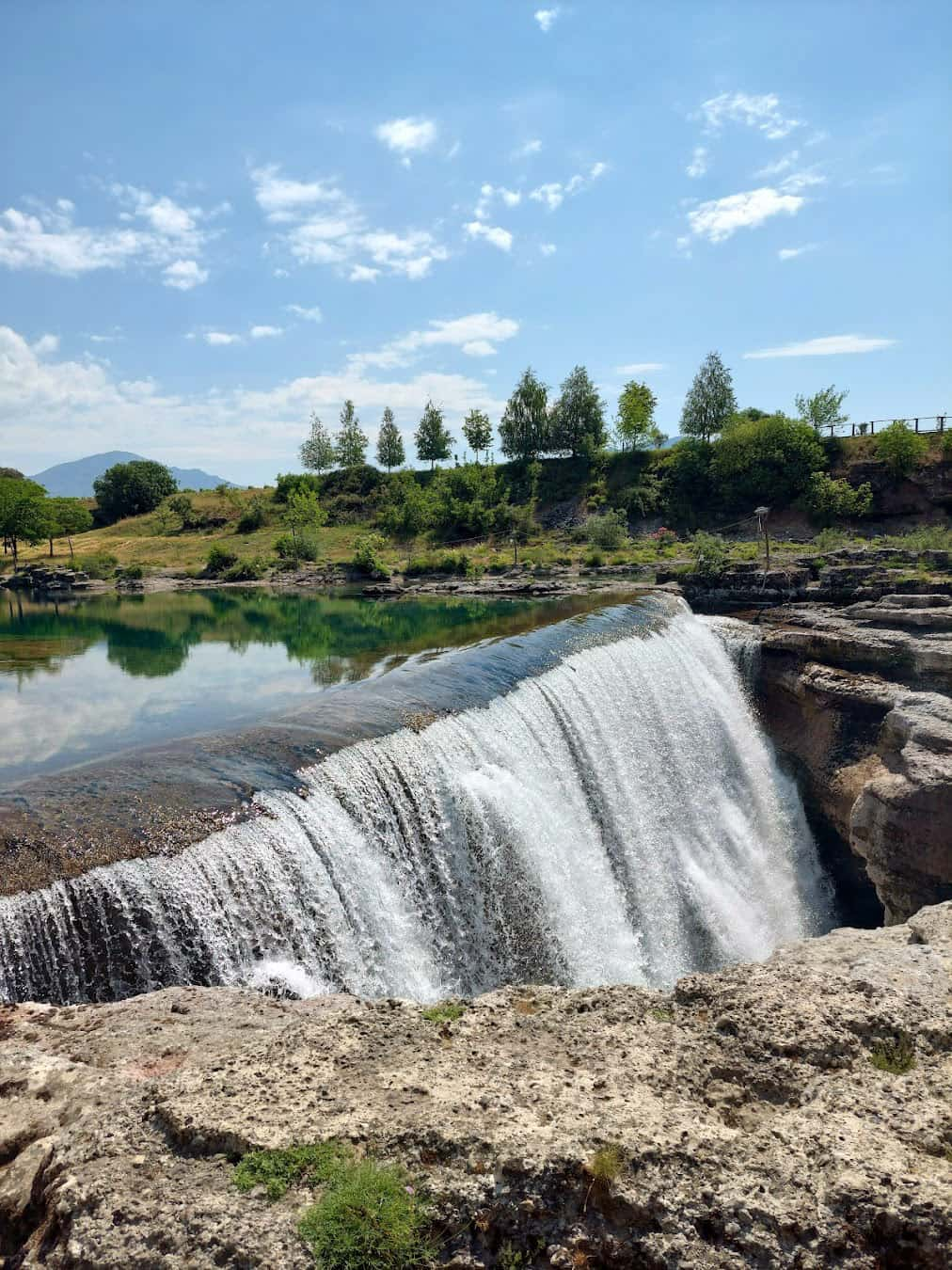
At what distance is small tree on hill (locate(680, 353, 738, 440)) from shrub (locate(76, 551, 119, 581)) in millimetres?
43704

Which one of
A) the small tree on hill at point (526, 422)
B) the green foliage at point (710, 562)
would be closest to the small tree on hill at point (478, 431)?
the small tree on hill at point (526, 422)

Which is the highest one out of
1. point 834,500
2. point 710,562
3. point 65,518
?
point 65,518

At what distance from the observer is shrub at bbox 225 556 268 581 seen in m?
48.7

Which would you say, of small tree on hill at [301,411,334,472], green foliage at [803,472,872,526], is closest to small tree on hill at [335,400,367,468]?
small tree on hill at [301,411,334,472]

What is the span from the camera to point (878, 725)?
1583 centimetres

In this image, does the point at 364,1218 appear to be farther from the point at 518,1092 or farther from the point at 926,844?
the point at 926,844

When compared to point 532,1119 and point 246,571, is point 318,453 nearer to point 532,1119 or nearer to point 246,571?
point 246,571

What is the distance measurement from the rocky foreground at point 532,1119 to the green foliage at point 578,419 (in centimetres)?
6183

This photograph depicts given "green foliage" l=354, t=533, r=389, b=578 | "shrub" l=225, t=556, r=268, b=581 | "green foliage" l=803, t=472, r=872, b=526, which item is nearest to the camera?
"green foliage" l=354, t=533, r=389, b=578

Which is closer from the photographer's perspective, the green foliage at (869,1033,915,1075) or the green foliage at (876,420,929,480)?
the green foliage at (869,1033,915,1075)

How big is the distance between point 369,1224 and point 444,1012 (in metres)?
1.94

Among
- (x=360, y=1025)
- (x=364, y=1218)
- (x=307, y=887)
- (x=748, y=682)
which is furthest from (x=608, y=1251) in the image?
(x=748, y=682)

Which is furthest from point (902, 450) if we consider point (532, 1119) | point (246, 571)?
point (532, 1119)

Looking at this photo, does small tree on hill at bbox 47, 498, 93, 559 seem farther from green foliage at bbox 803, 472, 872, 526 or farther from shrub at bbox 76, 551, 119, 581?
green foliage at bbox 803, 472, 872, 526
